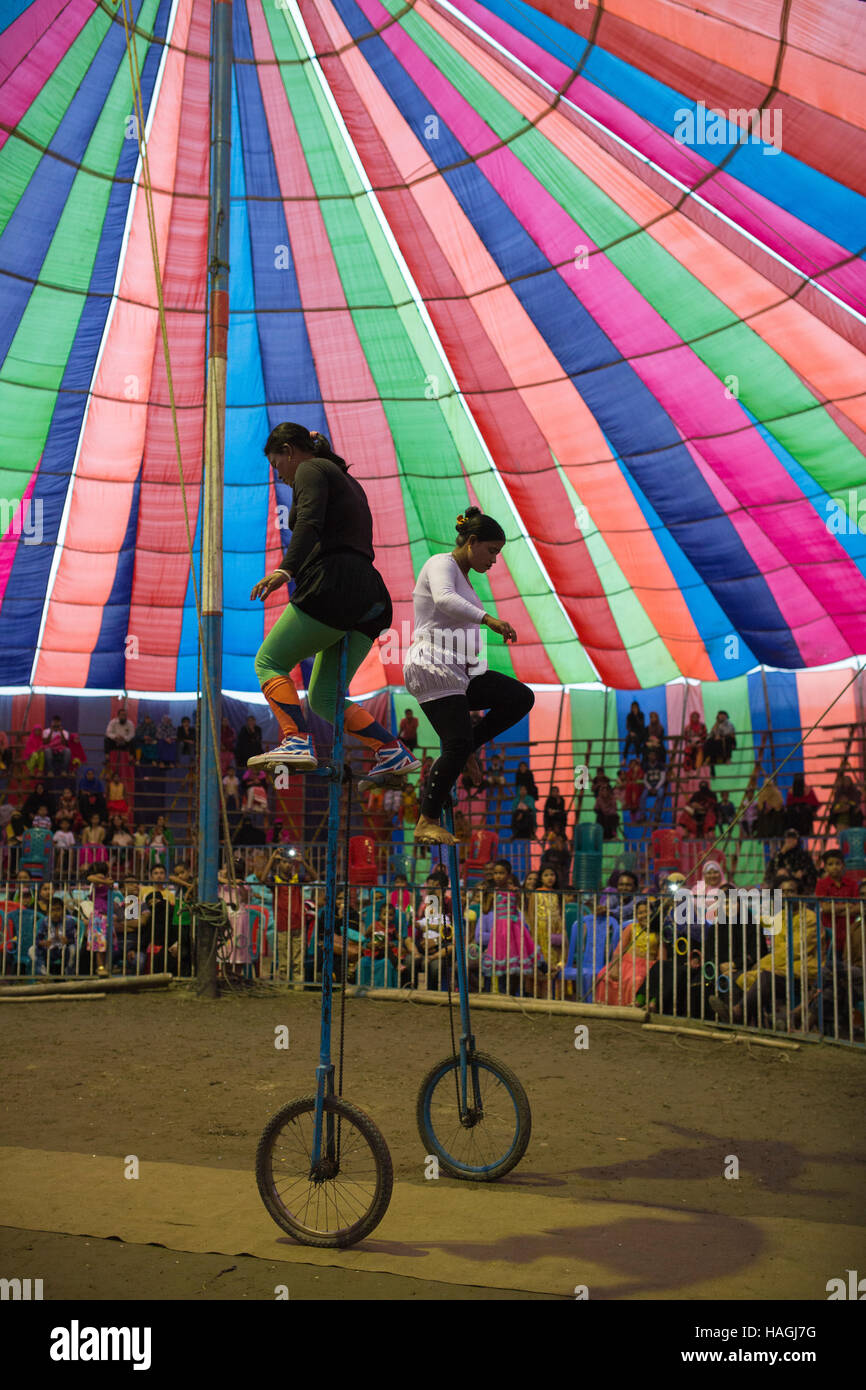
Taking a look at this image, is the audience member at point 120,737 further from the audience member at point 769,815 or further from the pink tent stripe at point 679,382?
the pink tent stripe at point 679,382

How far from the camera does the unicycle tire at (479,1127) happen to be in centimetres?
487

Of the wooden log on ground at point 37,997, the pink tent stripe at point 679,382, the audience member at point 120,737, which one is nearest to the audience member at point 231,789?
the audience member at point 120,737

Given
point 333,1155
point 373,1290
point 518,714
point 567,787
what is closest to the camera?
point 373,1290

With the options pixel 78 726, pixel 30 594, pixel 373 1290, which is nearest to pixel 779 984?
pixel 373 1290

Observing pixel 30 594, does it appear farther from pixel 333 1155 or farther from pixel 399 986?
pixel 333 1155

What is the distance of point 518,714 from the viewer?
4.72 m

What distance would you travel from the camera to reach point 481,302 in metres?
12.8

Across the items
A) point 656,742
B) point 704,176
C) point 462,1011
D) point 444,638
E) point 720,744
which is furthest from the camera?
point 656,742

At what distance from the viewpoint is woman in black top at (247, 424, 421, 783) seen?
4.05 meters

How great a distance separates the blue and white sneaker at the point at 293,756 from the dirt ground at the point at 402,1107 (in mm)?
1707

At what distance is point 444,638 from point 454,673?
6.2 inches

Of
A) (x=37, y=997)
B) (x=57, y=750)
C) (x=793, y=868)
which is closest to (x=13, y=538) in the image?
(x=57, y=750)

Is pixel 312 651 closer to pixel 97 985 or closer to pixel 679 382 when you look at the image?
pixel 97 985

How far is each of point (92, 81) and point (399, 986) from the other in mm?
9388
